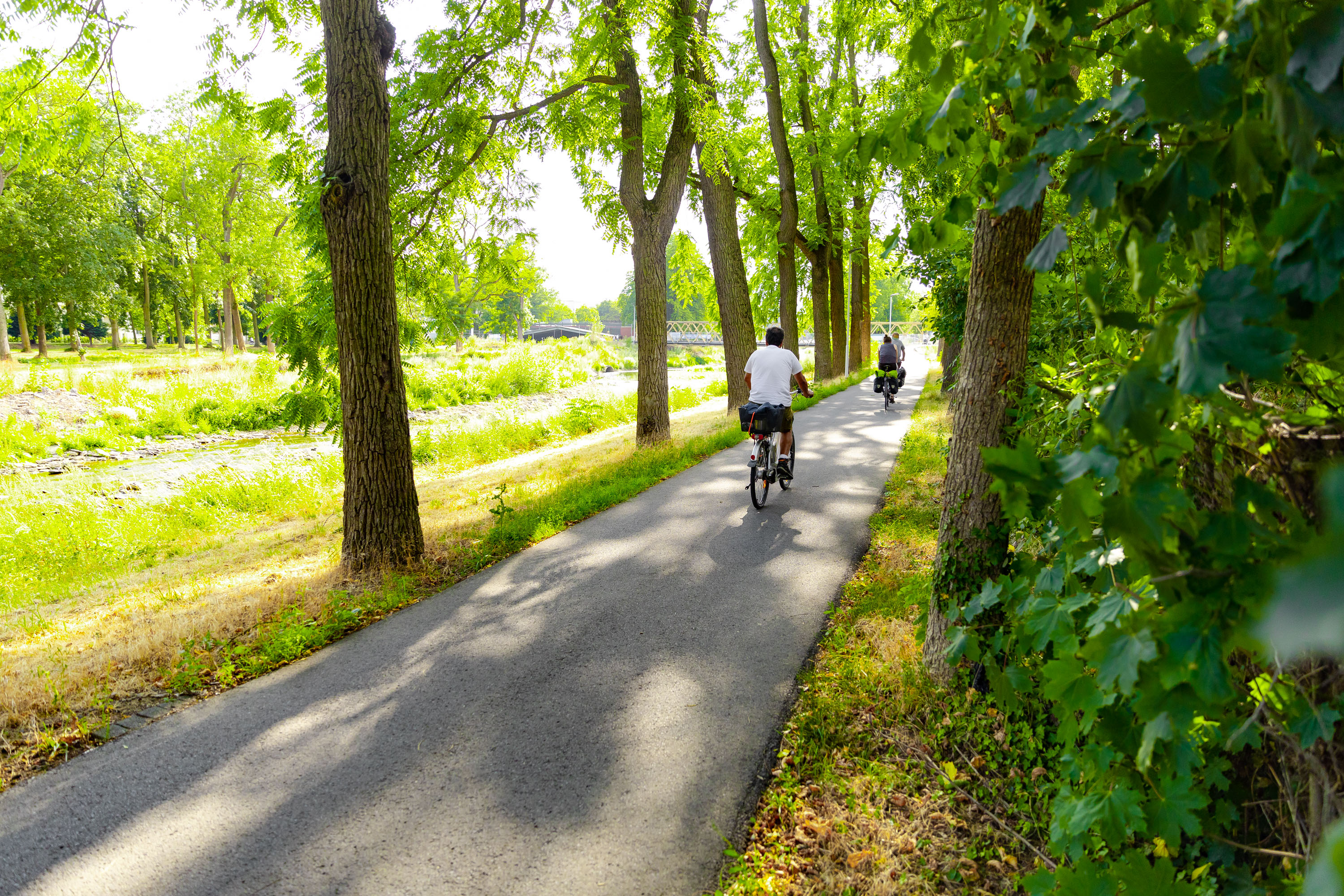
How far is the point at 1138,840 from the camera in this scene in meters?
2.74

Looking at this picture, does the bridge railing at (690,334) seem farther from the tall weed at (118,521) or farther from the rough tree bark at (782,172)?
the tall weed at (118,521)

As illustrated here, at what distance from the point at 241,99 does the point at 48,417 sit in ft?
46.7

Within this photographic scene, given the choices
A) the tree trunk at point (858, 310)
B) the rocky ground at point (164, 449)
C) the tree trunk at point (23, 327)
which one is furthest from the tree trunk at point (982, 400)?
the tree trunk at point (23, 327)

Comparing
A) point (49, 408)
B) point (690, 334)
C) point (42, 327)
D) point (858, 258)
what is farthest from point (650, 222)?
point (690, 334)

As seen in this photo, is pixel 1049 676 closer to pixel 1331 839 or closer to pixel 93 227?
pixel 1331 839

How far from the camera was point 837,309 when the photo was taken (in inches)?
1035

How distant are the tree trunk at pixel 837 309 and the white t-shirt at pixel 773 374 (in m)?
16.3

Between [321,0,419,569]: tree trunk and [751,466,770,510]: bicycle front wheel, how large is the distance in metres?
3.83

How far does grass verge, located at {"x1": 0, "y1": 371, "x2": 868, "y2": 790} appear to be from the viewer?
170 inches

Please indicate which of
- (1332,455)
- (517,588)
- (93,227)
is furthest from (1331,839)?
(93,227)

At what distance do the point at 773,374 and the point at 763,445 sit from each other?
931mm

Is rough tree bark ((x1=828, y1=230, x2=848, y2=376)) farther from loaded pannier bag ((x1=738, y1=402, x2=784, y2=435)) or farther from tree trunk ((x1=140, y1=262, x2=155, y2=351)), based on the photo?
tree trunk ((x1=140, y1=262, x2=155, y2=351))

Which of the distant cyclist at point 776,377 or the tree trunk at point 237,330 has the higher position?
the tree trunk at point 237,330

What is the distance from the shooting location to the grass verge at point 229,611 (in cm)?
432
